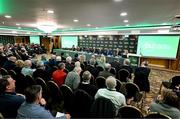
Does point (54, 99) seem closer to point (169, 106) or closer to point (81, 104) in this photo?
point (81, 104)

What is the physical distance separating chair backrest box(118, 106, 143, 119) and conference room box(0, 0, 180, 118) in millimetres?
14

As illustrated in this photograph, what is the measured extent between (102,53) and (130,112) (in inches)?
433

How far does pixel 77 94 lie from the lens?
265 cm

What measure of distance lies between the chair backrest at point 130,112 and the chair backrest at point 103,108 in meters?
0.14

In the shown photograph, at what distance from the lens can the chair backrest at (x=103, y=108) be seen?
7.55 feet

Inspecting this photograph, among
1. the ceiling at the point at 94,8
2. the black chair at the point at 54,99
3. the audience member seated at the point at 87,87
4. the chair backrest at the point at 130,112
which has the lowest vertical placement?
the black chair at the point at 54,99

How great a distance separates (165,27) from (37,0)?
803 cm

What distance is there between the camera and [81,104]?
2660 millimetres

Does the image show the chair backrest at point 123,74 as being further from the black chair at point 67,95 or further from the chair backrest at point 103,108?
the chair backrest at point 103,108

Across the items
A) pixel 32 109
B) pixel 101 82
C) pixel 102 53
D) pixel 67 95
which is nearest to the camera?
pixel 32 109

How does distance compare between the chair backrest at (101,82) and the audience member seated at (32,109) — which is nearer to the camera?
the audience member seated at (32,109)

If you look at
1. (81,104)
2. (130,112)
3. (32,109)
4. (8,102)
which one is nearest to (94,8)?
(81,104)

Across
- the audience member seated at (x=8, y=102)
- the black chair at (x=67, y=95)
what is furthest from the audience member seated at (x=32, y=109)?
the black chair at (x=67, y=95)

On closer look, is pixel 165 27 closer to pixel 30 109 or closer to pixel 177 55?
pixel 177 55
